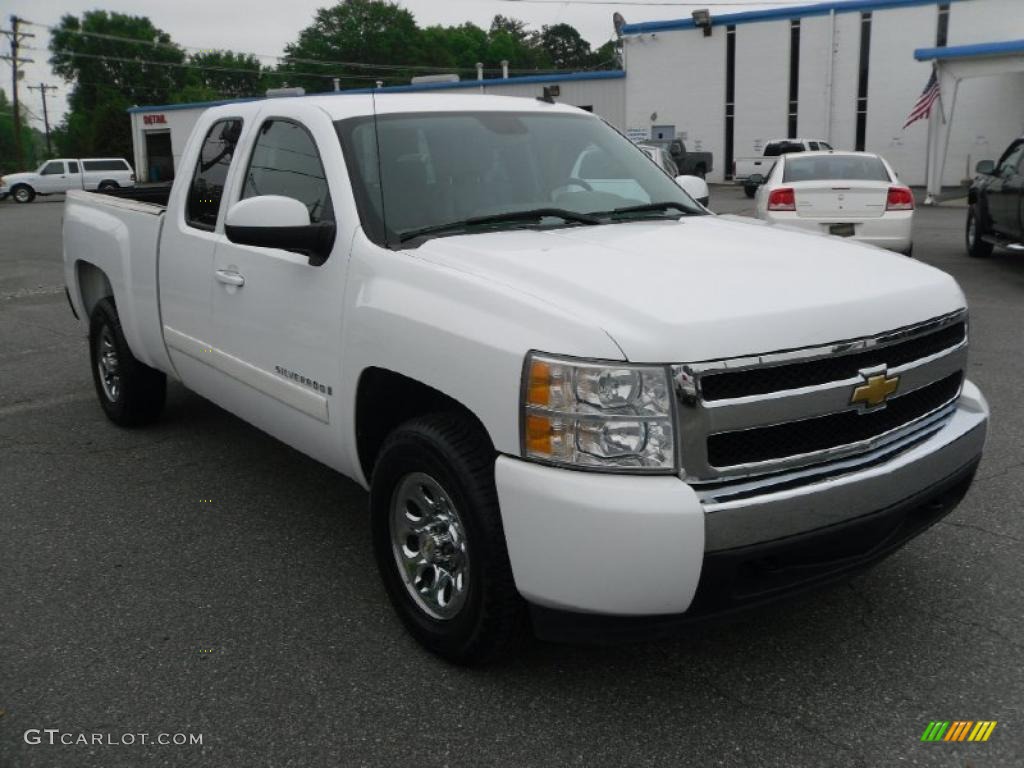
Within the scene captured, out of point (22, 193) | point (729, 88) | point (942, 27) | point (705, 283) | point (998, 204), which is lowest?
point (22, 193)

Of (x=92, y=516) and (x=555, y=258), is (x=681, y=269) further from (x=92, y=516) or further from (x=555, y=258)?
(x=92, y=516)

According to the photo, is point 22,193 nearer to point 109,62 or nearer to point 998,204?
point 998,204

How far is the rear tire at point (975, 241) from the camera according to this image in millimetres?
13539

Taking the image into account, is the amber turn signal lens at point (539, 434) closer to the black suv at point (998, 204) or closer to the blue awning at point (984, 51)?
the black suv at point (998, 204)

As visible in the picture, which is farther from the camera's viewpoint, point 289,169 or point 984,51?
point 984,51

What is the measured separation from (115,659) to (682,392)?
215 centimetres

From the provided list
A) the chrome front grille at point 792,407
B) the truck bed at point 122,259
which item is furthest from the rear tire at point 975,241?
the chrome front grille at point 792,407

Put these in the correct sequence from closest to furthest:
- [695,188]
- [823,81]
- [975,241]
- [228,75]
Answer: [695,188], [975,241], [823,81], [228,75]

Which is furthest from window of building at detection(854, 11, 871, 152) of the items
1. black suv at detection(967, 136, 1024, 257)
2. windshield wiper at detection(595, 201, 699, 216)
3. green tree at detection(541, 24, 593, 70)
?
green tree at detection(541, 24, 593, 70)

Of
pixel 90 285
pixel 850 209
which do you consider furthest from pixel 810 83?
pixel 90 285

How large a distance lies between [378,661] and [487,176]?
1912mm

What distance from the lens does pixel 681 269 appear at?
3.08 metres

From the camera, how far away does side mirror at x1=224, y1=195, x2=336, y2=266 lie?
3.54m

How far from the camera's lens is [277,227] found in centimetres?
354
